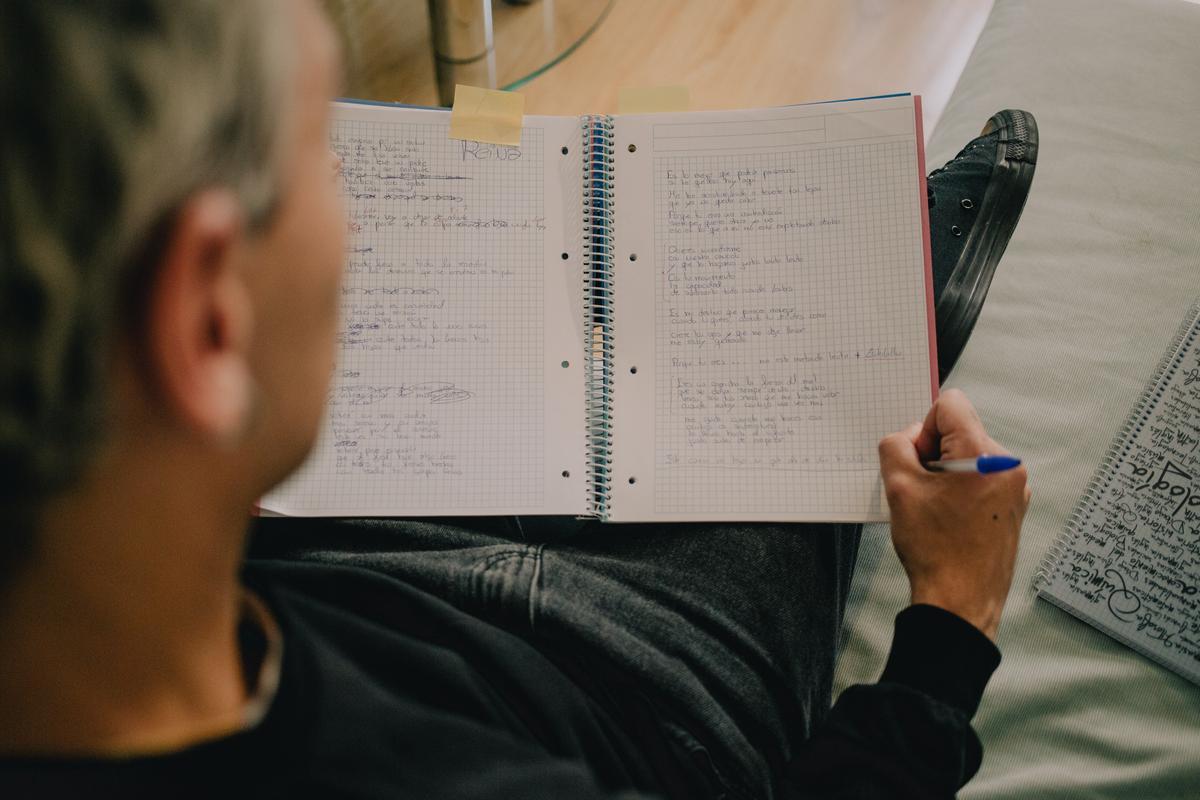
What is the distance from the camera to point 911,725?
0.65m

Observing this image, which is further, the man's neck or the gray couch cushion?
the gray couch cushion

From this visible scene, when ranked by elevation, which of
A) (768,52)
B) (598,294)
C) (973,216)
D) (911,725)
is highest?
(768,52)

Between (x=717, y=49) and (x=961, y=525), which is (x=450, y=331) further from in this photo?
(x=717, y=49)

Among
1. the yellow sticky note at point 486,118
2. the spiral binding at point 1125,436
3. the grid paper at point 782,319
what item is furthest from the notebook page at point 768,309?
the spiral binding at point 1125,436

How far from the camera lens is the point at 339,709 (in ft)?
1.60

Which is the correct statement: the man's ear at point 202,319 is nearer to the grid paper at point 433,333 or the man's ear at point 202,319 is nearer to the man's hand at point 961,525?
the grid paper at point 433,333

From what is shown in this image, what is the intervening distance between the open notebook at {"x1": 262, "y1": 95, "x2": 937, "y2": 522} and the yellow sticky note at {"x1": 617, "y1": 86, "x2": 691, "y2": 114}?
0.10 feet

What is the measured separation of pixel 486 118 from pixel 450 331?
236mm

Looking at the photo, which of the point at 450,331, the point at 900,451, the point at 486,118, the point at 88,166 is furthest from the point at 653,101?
the point at 88,166

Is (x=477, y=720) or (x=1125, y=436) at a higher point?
(x=1125, y=436)

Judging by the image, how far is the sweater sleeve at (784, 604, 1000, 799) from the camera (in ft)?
2.06

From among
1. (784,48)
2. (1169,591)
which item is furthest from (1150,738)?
(784,48)

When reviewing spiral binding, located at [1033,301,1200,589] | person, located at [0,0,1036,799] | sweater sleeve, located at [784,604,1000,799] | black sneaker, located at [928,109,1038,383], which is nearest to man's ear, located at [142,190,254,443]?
person, located at [0,0,1036,799]

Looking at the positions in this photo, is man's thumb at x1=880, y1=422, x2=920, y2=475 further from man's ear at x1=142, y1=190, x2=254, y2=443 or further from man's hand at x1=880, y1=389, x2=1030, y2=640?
man's ear at x1=142, y1=190, x2=254, y2=443
